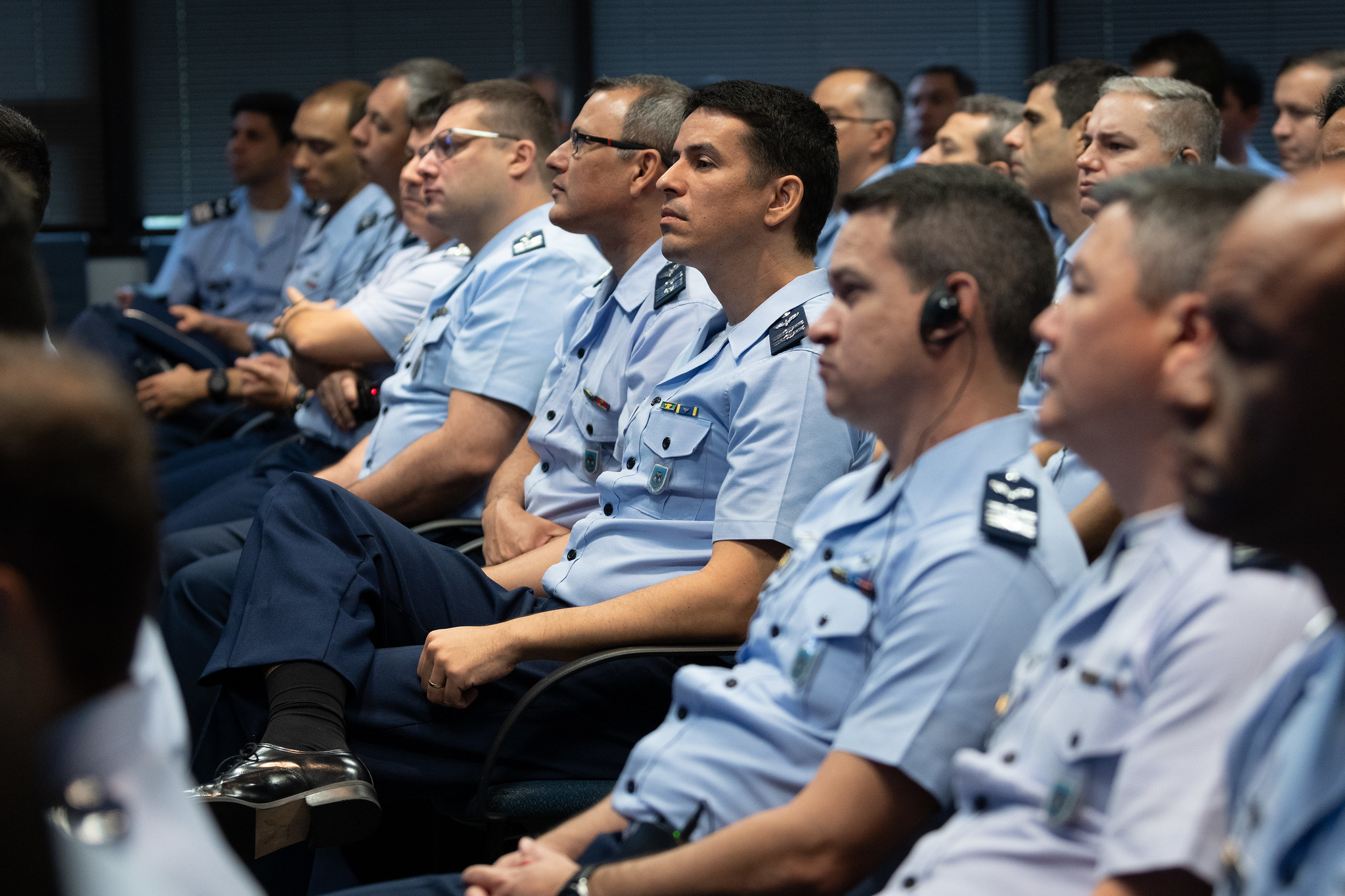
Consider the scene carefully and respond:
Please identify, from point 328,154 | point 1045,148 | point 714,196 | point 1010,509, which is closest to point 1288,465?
point 1010,509

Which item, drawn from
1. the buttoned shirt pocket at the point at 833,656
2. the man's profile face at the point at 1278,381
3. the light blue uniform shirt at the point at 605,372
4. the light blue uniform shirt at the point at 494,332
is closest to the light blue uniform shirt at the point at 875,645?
the buttoned shirt pocket at the point at 833,656

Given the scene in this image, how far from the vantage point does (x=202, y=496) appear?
3527mm

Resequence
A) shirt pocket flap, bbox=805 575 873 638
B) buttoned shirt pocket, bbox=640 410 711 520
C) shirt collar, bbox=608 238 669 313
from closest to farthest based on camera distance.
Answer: shirt pocket flap, bbox=805 575 873 638, buttoned shirt pocket, bbox=640 410 711 520, shirt collar, bbox=608 238 669 313

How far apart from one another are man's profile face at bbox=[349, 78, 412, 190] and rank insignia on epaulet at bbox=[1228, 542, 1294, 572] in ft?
11.6

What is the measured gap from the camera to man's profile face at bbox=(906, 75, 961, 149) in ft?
19.0

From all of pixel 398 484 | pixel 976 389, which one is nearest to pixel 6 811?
pixel 976 389

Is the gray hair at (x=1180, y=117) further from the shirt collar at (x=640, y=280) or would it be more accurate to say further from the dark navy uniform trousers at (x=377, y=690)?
the dark navy uniform trousers at (x=377, y=690)

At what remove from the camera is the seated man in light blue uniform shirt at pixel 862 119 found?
4824mm

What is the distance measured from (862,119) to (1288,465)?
416cm

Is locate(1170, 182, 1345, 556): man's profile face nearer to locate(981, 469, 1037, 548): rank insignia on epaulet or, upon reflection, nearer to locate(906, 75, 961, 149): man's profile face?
locate(981, 469, 1037, 548): rank insignia on epaulet

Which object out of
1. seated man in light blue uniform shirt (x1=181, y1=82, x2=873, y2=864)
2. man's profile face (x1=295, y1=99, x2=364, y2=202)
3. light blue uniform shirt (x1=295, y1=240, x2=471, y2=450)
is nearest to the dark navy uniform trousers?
seated man in light blue uniform shirt (x1=181, y1=82, x2=873, y2=864)

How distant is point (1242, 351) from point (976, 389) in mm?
556

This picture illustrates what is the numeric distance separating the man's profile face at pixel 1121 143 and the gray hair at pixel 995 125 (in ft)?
4.53

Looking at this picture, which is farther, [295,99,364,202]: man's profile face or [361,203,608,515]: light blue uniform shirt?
[295,99,364,202]: man's profile face
